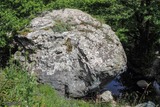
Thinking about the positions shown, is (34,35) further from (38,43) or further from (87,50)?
(87,50)

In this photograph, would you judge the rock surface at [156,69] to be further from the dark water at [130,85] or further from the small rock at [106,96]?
the small rock at [106,96]

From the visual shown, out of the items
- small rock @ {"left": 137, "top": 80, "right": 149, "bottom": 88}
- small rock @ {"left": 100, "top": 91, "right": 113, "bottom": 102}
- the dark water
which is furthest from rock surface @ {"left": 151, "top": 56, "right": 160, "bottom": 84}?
small rock @ {"left": 100, "top": 91, "right": 113, "bottom": 102}

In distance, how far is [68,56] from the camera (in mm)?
11688

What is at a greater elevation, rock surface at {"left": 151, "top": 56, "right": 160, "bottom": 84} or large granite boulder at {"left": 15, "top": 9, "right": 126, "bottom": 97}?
large granite boulder at {"left": 15, "top": 9, "right": 126, "bottom": 97}

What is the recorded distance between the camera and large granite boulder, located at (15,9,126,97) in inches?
459

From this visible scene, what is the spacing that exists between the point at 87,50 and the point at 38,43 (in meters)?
1.54

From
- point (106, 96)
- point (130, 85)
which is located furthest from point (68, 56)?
point (130, 85)

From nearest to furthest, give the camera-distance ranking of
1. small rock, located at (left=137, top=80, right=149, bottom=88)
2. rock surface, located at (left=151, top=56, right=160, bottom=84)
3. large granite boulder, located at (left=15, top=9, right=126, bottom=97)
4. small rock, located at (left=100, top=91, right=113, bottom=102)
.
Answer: large granite boulder, located at (left=15, top=9, right=126, bottom=97), small rock, located at (left=100, top=91, right=113, bottom=102), small rock, located at (left=137, top=80, right=149, bottom=88), rock surface, located at (left=151, top=56, right=160, bottom=84)

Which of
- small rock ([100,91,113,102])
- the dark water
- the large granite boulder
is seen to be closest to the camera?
the large granite boulder

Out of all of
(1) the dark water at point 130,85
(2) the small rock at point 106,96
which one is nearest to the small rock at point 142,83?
(1) the dark water at point 130,85

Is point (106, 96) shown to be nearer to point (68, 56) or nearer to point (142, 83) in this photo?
point (68, 56)

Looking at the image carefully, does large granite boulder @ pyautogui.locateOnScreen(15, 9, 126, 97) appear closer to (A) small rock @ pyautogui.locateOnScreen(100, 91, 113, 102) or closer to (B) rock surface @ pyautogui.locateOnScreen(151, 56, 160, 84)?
(A) small rock @ pyautogui.locateOnScreen(100, 91, 113, 102)

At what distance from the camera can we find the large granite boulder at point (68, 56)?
1165 centimetres

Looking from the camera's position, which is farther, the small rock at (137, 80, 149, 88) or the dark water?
the small rock at (137, 80, 149, 88)
